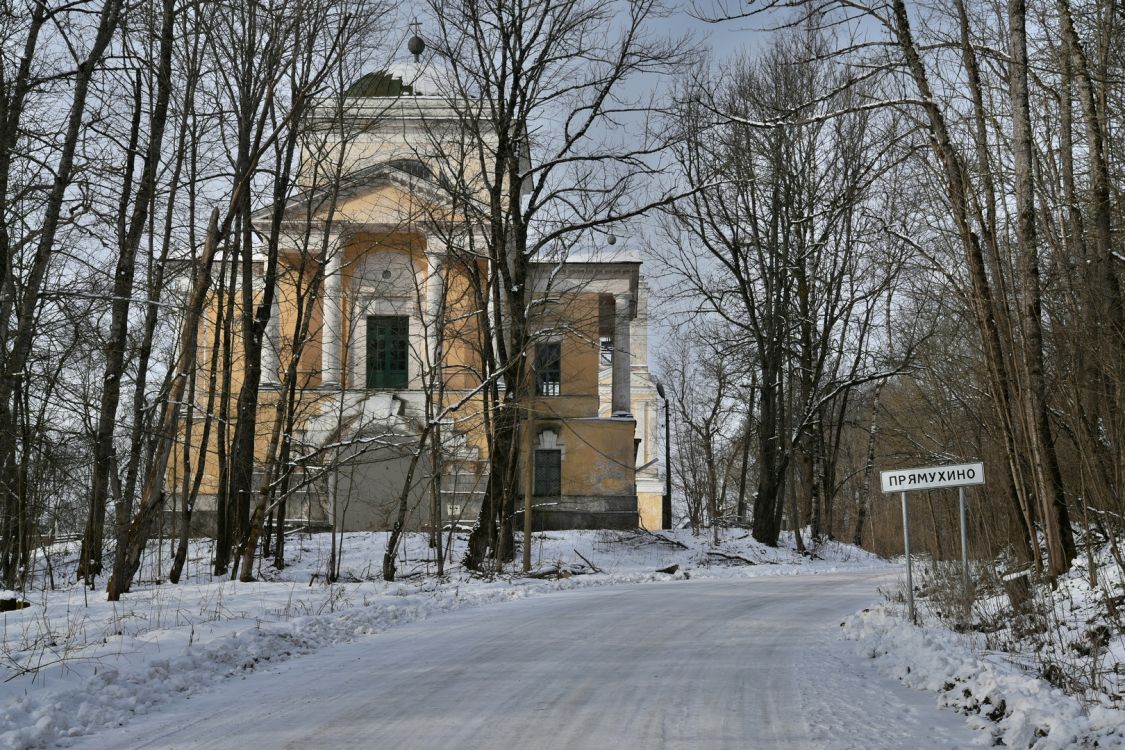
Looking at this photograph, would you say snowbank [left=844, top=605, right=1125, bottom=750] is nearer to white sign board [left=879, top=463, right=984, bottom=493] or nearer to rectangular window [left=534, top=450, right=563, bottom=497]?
white sign board [left=879, top=463, right=984, bottom=493]

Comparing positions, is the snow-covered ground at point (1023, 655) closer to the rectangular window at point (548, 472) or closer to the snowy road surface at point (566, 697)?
the snowy road surface at point (566, 697)

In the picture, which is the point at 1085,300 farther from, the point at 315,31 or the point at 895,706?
the point at 315,31

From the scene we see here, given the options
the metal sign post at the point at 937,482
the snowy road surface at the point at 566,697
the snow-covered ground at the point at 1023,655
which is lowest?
the snowy road surface at the point at 566,697

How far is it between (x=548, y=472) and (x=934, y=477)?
21691mm

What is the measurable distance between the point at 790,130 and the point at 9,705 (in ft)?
79.9

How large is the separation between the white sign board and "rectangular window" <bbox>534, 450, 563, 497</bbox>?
2074 cm

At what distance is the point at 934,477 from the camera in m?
10.6

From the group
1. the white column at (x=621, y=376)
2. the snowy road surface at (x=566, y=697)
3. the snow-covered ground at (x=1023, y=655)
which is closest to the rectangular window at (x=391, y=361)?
the white column at (x=621, y=376)

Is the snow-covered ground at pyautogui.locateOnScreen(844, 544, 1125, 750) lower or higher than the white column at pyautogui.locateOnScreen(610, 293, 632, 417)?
lower

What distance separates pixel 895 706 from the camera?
6836 mm

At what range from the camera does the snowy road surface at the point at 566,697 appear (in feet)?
19.0

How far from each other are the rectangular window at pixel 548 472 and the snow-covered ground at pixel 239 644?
470 inches

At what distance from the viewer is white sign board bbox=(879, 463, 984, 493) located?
1024cm

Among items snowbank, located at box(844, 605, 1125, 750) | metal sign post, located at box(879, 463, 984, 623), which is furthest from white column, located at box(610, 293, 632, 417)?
snowbank, located at box(844, 605, 1125, 750)
